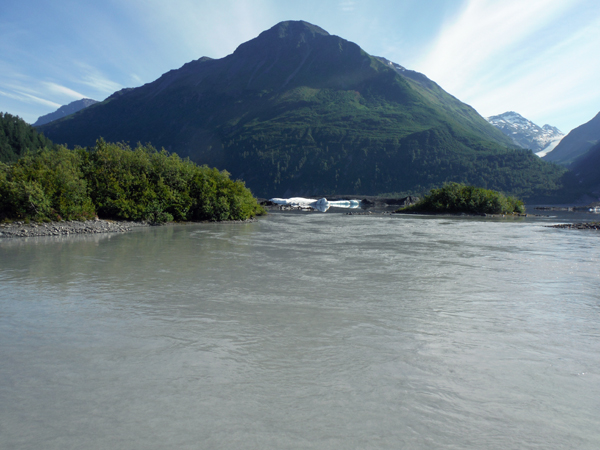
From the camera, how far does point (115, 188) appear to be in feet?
118

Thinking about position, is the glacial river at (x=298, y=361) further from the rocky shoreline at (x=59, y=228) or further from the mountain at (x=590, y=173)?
the mountain at (x=590, y=173)

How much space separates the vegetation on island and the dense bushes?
1496 inches

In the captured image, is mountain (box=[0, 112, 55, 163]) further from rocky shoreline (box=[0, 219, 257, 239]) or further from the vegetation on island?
the vegetation on island

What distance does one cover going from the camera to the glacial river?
14.5ft

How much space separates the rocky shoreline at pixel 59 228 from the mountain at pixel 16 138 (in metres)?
77.7

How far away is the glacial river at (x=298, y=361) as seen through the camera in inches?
174

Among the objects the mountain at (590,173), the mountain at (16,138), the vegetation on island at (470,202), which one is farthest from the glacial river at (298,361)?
the mountain at (590,173)

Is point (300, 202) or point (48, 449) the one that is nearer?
point (48, 449)

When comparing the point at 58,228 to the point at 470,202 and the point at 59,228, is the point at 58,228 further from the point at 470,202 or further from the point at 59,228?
the point at 470,202

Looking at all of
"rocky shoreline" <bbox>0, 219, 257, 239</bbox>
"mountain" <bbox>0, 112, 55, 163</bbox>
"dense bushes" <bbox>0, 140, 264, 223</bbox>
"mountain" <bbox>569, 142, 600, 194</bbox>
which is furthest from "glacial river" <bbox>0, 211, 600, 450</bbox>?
"mountain" <bbox>569, 142, 600, 194</bbox>

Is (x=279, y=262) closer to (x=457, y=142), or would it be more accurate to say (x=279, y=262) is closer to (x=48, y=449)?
(x=48, y=449)

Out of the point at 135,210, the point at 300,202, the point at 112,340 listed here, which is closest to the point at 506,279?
the point at 112,340

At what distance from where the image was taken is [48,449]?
4.08m

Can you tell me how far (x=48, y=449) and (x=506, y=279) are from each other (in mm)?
13299
